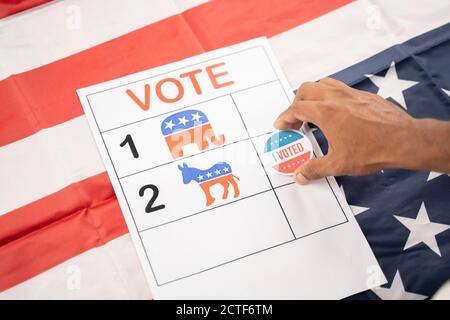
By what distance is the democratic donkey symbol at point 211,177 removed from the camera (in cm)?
81

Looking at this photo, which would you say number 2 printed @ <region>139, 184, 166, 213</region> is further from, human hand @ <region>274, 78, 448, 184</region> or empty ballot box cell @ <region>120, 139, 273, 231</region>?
human hand @ <region>274, 78, 448, 184</region>

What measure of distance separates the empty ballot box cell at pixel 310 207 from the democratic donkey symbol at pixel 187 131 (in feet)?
0.51

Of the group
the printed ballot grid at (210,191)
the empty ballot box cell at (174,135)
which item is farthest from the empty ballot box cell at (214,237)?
the empty ballot box cell at (174,135)

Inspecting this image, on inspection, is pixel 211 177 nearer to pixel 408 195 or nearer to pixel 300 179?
pixel 300 179

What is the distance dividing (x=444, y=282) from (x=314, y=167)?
28cm

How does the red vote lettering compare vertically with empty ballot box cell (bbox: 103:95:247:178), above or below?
above

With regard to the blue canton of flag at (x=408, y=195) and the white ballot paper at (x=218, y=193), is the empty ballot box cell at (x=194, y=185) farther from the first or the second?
the blue canton of flag at (x=408, y=195)

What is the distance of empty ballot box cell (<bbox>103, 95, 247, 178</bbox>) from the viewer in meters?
0.83

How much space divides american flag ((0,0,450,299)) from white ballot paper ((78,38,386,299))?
0.10 feet

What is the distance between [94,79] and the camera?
899mm

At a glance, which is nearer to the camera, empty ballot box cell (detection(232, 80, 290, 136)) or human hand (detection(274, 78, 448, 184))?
human hand (detection(274, 78, 448, 184))

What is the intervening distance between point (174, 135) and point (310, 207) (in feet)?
0.88

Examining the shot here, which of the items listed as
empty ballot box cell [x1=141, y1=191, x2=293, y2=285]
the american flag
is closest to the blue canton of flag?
the american flag
